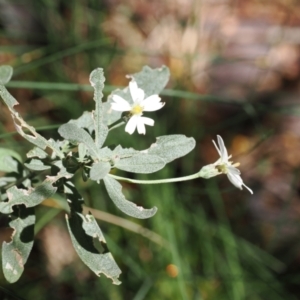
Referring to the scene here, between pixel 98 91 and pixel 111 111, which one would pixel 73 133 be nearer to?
pixel 98 91

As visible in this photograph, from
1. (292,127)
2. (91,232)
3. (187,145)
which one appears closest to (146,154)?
(187,145)

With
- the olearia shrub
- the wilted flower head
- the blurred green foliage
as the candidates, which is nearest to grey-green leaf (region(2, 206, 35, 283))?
the olearia shrub

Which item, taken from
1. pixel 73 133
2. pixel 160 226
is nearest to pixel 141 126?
pixel 73 133

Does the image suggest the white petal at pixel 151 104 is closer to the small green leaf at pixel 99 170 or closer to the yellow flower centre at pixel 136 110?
the yellow flower centre at pixel 136 110

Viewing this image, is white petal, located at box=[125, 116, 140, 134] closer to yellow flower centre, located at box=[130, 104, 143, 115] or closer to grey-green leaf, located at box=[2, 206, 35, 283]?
yellow flower centre, located at box=[130, 104, 143, 115]

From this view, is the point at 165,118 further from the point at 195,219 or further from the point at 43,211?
the point at 43,211
